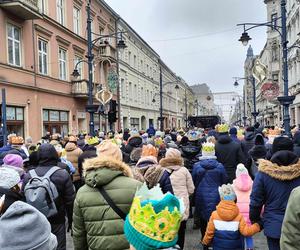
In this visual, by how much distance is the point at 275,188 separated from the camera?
4.38m

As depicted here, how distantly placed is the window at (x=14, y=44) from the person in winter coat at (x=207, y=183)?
1430 centimetres

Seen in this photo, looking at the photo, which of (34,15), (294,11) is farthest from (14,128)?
(294,11)

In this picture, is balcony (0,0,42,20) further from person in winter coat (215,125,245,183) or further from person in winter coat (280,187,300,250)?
person in winter coat (280,187,300,250)

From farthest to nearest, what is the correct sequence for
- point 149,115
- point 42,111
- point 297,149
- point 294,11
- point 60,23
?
1. point 149,115
2. point 294,11
3. point 60,23
4. point 42,111
5. point 297,149

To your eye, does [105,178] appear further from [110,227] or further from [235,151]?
[235,151]

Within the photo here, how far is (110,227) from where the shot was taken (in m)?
3.39

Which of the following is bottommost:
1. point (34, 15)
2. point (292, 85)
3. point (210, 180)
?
point (210, 180)

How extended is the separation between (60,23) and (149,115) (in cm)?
2738

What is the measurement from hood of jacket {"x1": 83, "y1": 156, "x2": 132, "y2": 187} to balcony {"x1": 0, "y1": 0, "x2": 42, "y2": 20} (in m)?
15.8

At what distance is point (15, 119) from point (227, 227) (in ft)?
50.2

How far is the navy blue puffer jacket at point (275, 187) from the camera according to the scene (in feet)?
14.2

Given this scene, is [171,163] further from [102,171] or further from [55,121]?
[55,121]

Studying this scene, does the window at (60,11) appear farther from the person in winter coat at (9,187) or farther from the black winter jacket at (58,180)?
the person in winter coat at (9,187)

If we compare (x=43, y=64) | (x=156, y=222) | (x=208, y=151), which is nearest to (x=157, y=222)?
(x=156, y=222)
